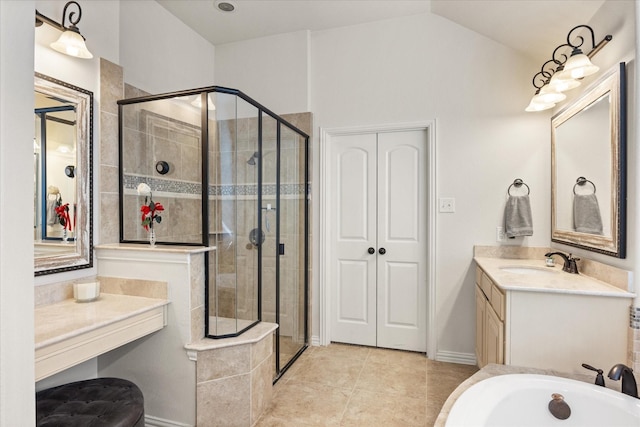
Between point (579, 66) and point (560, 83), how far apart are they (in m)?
0.26

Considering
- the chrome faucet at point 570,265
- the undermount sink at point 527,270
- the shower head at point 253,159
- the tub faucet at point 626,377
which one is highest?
the shower head at point 253,159

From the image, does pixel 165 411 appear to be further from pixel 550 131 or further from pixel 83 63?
pixel 550 131

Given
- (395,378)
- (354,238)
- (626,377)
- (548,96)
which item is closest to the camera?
(626,377)

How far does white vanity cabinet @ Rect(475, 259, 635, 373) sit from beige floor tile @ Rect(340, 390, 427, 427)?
26.1 inches

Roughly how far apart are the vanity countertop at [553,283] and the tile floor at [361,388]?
0.96 meters

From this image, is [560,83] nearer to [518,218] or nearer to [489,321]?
[518,218]

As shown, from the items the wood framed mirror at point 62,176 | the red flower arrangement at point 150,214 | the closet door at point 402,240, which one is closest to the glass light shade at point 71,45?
the wood framed mirror at point 62,176

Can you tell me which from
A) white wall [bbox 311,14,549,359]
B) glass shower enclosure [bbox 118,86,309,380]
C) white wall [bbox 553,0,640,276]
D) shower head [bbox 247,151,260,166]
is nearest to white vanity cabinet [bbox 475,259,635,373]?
white wall [bbox 553,0,640,276]

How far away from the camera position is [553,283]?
1.87 meters

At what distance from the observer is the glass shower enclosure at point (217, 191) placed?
2.06m

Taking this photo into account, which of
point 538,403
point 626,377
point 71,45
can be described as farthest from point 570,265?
point 71,45

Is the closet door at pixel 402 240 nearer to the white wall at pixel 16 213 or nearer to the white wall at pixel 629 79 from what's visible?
the white wall at pixel 629 79

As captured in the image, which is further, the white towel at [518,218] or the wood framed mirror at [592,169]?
the white towel at [518,218]

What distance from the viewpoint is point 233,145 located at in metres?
2.19
